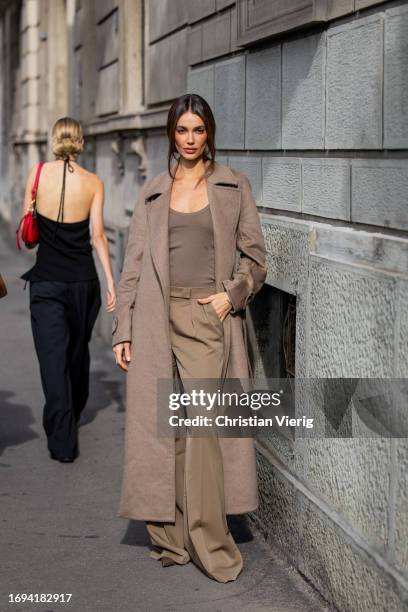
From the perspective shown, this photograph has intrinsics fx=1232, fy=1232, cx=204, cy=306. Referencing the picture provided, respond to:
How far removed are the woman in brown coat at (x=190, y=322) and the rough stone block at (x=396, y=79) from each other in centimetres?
94

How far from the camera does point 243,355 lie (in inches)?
206

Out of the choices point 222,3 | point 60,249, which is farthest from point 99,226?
point 222,3

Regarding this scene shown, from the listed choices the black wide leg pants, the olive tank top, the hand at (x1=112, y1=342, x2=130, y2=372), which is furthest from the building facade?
the black wide leg pants

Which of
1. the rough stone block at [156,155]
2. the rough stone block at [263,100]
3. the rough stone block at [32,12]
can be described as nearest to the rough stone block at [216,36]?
the rough stone block at [263,100]

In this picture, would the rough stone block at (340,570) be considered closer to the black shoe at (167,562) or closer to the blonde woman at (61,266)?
the black shoe at (167,562)

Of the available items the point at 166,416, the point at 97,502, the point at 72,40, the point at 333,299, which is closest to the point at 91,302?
the point at 97,502

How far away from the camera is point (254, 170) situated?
20.7ft

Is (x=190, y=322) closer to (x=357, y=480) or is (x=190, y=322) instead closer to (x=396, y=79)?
(x=357, y=480)

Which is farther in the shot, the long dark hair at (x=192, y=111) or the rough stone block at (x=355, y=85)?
the long dark hair at (x=192, y=111)

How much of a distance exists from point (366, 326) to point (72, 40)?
1208 cm

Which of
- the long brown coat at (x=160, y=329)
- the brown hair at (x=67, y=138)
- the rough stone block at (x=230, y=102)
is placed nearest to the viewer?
the long brown coat at (x=160, y=329)

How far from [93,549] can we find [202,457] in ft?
2.70

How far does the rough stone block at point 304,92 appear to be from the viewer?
5.20m

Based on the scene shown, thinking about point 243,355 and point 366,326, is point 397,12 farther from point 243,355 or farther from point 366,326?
point 243,355
